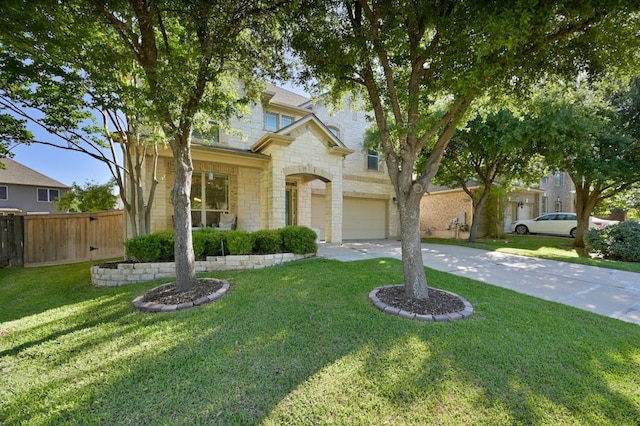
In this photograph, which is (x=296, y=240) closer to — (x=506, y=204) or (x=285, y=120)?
(x=285, y=120)

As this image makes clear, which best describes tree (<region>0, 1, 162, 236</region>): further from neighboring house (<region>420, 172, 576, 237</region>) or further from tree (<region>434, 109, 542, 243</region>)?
neighboring house (<region>420, 172, 576, 237</region>)

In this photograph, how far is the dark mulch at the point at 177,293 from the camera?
14.9ft

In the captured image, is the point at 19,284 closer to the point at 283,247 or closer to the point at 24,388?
the point at 24,388

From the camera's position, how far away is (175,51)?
5.25 m

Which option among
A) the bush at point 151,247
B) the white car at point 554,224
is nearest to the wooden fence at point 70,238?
the bush at point 151,247

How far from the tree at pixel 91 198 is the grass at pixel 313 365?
1398cm

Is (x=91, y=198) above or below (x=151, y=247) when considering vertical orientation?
above

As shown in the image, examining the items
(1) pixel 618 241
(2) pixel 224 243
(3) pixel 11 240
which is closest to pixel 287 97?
(2) pixel 224 243

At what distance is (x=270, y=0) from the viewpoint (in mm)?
4887

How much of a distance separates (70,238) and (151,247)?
206 inches

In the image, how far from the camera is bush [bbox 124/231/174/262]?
6.19 m

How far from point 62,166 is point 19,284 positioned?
22223mm

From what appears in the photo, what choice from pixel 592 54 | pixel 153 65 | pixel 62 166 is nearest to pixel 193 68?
pixel 153 65

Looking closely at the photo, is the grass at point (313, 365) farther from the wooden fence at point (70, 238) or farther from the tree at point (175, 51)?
the wooden fence at point (70, 238)
